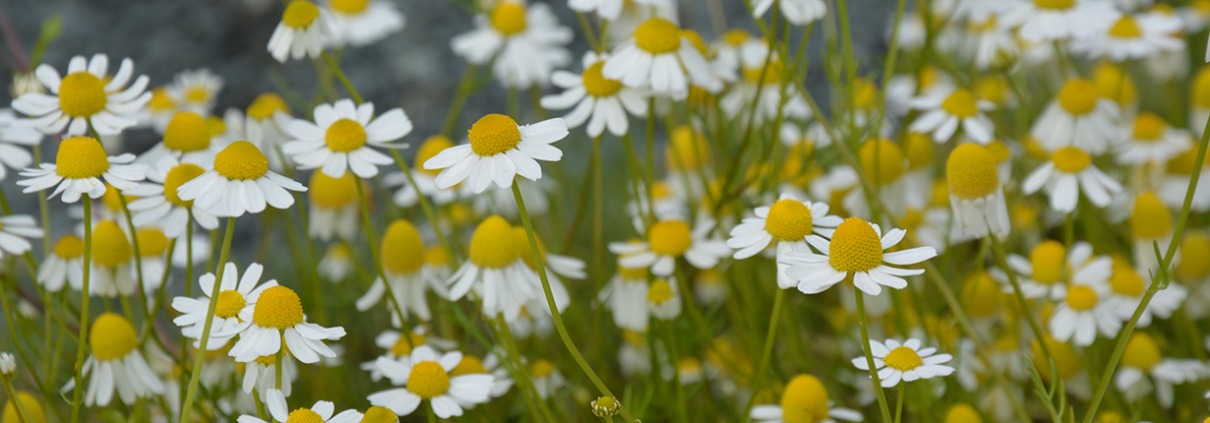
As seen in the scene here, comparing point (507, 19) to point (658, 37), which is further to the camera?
point (507, 19)

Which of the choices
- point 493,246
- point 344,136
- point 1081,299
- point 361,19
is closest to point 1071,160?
point 1081,299

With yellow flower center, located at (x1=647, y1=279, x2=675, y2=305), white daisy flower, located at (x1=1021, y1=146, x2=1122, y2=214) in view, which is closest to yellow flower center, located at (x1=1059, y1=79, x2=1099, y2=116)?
white daisy flower, located at (x1=1021, y1=146, x2=1122, y2=214)

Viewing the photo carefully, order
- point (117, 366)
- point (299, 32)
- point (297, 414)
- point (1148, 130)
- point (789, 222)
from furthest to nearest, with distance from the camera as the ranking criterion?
point (1148, 130)
point (299, 32)
point (117, 366)
point (789, 222)
point (297, 414)

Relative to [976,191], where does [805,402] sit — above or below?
below

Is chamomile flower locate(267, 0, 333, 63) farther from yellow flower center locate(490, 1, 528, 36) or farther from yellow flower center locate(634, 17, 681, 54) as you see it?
yellow flower center locate(490, 1, 528, 36)

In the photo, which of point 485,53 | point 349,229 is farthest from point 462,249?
point 485,53

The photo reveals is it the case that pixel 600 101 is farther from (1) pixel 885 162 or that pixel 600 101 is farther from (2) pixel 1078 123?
(2) pixel 1078 123

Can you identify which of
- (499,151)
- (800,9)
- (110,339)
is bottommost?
(110,339)
